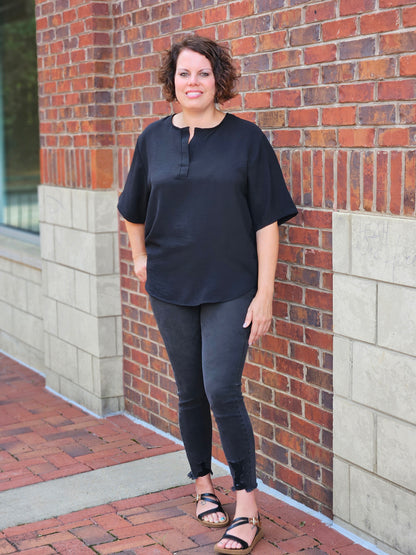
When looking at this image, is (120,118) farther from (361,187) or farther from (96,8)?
(361,187)

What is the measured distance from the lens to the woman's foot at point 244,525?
10.8 ft

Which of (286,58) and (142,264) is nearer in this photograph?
(286,58)

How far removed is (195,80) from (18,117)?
14.9 ft

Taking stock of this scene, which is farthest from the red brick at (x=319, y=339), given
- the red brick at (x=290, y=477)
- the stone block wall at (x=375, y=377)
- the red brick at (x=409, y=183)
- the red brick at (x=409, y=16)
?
the red brick at (x=409, y=16)

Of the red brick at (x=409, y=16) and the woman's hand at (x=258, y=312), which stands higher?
the red brick at (x=409, y=16)

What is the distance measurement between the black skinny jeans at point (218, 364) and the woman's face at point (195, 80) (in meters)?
0.77

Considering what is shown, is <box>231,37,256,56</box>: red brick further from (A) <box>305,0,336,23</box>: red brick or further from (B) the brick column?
(B) the brick column

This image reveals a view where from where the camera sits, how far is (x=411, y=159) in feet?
9.56

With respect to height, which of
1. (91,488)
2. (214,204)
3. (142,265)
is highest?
(214,204)

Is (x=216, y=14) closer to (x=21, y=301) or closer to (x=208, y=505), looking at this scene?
(x=208, y=505)

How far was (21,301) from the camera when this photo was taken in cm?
638

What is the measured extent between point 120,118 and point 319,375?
6.96 feet

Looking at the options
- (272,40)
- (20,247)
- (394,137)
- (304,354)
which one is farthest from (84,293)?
(394,137)

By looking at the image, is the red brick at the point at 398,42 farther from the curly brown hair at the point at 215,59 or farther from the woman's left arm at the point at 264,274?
the woman's left arm at the point at 264,274
